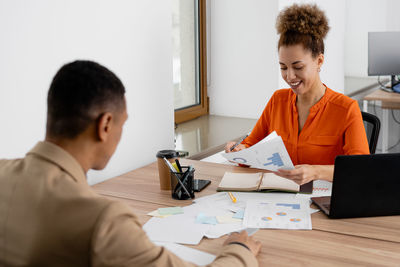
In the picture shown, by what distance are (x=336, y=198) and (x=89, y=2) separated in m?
1.18

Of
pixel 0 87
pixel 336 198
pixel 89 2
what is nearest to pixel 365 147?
pixel 336 198

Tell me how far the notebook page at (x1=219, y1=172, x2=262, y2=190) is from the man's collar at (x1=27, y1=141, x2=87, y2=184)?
941 mm

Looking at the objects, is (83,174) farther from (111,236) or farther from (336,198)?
(336,198)

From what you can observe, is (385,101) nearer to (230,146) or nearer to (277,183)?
(230,146)

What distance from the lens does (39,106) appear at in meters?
1.65

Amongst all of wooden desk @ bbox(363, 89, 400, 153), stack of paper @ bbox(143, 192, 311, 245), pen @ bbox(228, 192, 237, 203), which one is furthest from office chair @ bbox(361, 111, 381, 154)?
wooden desk @ bbox(363, 89, 400, 153)

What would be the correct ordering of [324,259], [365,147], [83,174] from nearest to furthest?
[83,174] < [324,259] < [365,147]

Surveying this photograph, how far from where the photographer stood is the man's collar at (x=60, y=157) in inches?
36.9

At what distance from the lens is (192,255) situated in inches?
50.1

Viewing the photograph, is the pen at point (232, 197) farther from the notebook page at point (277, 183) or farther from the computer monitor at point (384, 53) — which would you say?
the computer monitor at point (384, 53)

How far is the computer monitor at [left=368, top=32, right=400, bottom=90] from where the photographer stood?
14.1 feet

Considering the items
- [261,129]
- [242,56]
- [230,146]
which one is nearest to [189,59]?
[242,56]

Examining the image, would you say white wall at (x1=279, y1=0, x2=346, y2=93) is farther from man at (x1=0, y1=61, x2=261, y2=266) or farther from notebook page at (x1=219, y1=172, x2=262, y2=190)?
man at (x1=0, y1=61, x2=261, y2=266)

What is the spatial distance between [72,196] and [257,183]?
106 cm
